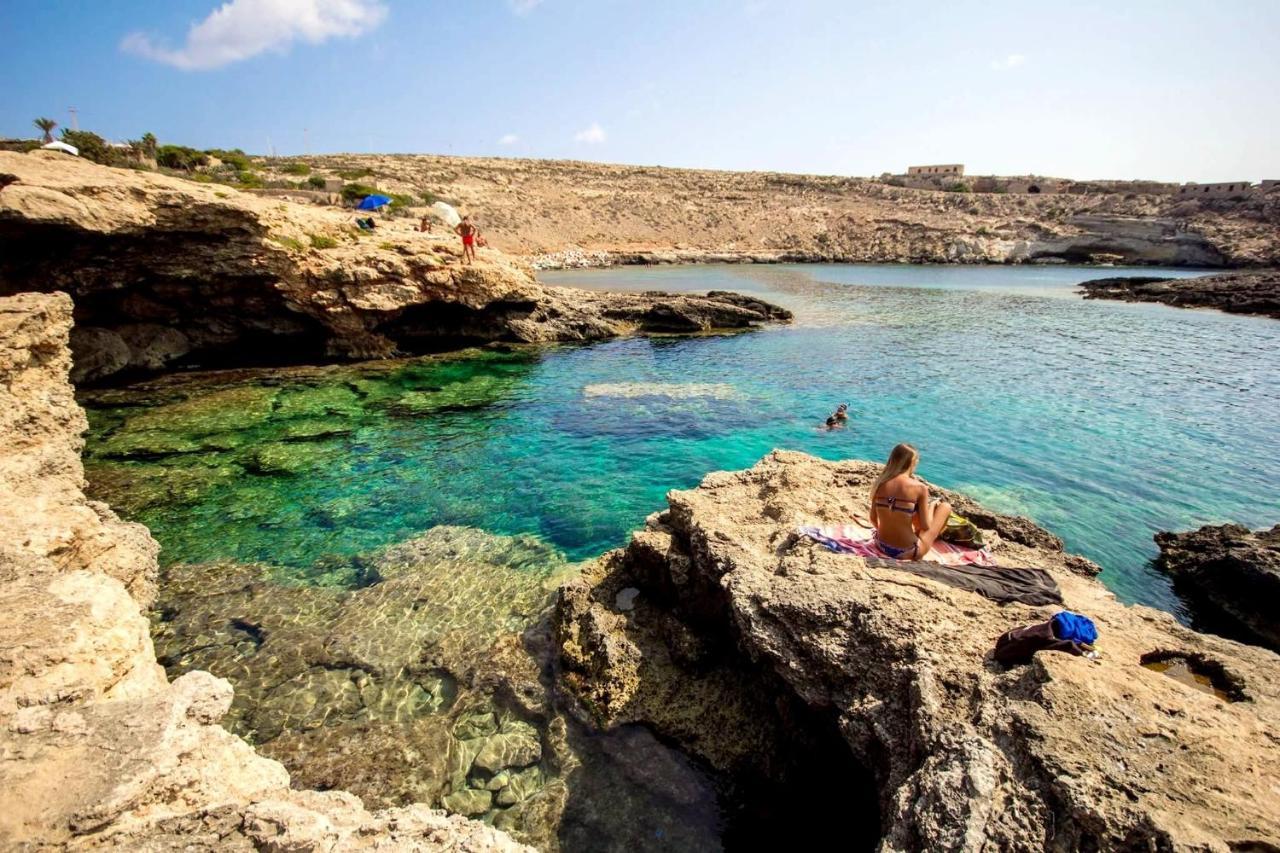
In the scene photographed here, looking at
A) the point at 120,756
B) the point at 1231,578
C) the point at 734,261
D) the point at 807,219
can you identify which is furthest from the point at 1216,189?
the point at 120,756

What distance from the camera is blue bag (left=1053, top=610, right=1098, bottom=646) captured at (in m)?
3.96

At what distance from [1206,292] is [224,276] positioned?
51.7 meters

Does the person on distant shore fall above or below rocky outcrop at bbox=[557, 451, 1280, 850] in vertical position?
above

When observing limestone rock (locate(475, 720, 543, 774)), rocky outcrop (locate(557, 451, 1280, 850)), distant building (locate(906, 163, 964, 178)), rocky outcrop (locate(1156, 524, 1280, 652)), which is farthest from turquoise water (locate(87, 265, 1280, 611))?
distant building (locate(906, 163, 964, 178))

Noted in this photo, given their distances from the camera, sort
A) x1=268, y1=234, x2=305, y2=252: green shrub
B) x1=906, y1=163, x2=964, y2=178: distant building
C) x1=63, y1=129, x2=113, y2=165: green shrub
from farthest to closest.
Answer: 1. x1=906, y1=163, x2=964, y2=178: distant building
2. x1=63, y1=129, x2=113, y2=165: green shrub
3. x1=268, y1=234, x2=305, y2=252: green shrub

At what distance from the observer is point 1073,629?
3.97 m

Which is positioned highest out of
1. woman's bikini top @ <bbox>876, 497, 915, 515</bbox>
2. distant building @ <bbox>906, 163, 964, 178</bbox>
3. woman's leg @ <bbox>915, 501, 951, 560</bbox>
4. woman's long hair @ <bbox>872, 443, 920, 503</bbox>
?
distant building @ <bbox>906, 163, 964, 178</bbox>

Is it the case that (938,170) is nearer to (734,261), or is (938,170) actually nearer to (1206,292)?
(734,261)

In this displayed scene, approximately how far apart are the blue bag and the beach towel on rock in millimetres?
1035

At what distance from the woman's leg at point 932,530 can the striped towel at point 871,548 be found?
24 centimetres

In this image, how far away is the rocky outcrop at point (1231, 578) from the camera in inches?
303

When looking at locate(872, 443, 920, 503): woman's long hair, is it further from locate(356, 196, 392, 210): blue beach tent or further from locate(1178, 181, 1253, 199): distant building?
locate(1178, 181, 1253, 199): distant building

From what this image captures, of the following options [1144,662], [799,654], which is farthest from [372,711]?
[1144,662]

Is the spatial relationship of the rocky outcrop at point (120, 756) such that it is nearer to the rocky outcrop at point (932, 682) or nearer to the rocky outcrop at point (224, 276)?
the rocky outcrop at point (932, 682)
